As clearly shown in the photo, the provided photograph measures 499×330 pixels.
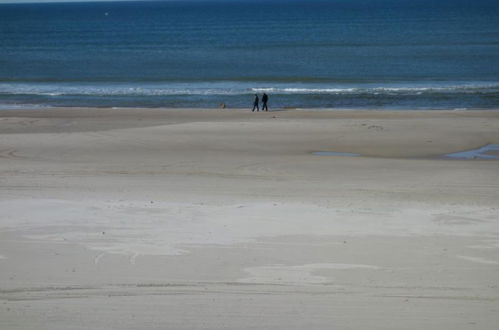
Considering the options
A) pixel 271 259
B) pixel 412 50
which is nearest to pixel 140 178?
pixel 271 259

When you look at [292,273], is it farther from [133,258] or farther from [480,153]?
[480,153]

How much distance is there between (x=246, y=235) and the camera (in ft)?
40.8

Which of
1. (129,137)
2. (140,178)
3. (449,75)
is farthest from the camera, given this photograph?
(449,75)

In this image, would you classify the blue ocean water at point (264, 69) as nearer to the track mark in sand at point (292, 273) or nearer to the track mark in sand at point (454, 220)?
the track mark in sand at point (454, 220)

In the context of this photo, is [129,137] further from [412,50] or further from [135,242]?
[412,50]

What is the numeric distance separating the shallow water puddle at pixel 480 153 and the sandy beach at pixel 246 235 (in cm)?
62

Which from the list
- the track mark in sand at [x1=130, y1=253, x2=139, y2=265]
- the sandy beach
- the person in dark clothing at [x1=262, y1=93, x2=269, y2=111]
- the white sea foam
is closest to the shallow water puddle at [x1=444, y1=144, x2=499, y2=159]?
the sandy beach

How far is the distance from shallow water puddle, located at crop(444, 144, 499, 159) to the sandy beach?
624 millimetres

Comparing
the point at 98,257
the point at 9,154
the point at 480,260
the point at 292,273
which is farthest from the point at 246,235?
the point at 9,154

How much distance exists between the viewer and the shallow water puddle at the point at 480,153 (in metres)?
21.7

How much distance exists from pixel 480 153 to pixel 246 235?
471 inches

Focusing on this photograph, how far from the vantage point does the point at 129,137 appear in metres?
24.6

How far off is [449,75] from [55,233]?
3817 centimetres

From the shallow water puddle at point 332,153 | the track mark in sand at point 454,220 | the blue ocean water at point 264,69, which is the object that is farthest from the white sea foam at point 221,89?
the track mark in sand at point 454,220
